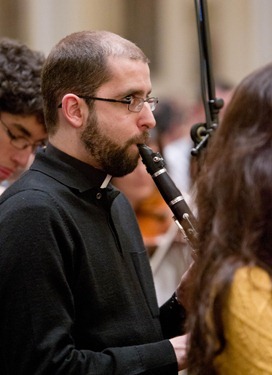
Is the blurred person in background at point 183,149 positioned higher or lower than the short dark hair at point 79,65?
lower

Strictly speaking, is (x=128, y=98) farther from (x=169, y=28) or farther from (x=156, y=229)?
(x=169, y=28)

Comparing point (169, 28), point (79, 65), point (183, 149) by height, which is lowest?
point (169, 28)

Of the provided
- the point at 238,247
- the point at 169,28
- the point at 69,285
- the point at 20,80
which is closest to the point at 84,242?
the point at 69,285

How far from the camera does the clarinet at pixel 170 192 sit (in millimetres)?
2236

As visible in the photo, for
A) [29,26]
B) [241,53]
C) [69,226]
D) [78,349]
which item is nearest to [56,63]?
[69,226]

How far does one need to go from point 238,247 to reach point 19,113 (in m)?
1.14

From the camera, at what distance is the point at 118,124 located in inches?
89.8

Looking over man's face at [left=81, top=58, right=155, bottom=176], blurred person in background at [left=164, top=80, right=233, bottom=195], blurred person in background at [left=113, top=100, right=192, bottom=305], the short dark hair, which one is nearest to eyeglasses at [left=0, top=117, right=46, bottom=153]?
the short dark hair

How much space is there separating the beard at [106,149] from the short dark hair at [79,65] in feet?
0.27

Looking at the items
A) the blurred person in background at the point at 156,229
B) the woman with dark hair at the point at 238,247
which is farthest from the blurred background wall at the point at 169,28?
the woman with dark hair at the point at 238,247

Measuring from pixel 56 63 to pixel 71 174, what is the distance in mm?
273

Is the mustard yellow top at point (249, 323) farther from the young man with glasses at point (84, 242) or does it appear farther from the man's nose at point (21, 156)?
the man's nose at point (21, 156)

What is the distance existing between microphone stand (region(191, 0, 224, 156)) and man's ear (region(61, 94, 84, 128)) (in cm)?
31

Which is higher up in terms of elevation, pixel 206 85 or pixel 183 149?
pixel 206 85
